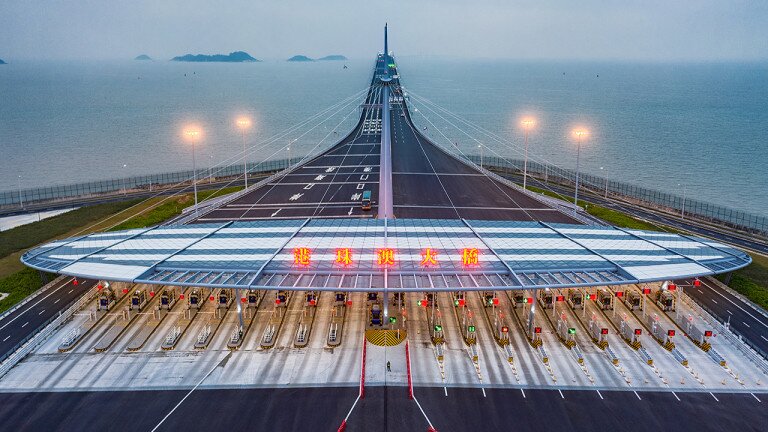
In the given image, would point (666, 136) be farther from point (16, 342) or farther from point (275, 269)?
point (16, 342)

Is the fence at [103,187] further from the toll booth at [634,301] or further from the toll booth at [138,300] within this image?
the toll booth at [634,301]

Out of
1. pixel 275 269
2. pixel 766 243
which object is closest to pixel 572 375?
pixel 275 269

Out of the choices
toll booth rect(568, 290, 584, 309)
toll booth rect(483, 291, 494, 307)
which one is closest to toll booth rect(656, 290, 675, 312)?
toll booth rect(568, 290, 584, 309)

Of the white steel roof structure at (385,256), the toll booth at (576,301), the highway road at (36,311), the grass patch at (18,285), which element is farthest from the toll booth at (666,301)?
the grass patch at (18,285)

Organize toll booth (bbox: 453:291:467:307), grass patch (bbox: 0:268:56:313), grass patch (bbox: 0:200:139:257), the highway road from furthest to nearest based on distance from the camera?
grass patch (bbox: 0:200:139:257), grass patch (bbox: 0:268:56:313), toll booth (bbox: 453:291:467:307), the highway road

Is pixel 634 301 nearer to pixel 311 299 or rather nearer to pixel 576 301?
pixel 576 301

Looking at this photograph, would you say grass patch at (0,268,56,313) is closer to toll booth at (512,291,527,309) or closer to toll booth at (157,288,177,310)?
toll booth at (157,288,177,310)
